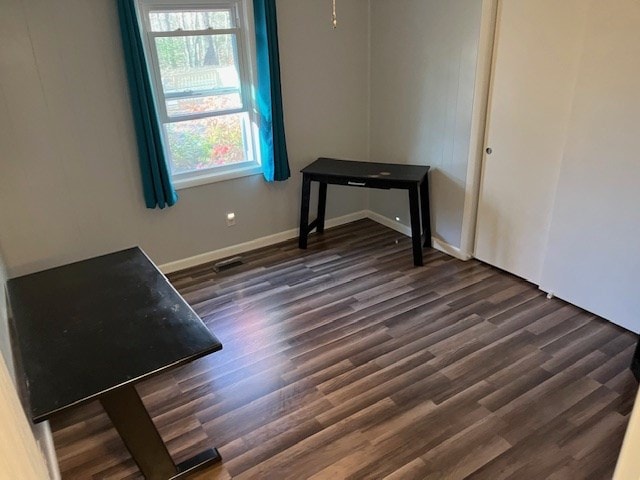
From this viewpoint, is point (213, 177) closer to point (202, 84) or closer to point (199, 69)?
point (202, 84)

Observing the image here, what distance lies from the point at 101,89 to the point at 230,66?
1000mm

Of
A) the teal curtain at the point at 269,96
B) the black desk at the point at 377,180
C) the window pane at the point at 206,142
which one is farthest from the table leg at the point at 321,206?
the window pane at the point at 206,142

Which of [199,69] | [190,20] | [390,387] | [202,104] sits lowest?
[390,387]

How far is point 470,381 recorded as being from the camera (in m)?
2.51

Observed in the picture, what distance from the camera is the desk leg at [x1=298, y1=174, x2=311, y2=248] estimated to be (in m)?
3.93

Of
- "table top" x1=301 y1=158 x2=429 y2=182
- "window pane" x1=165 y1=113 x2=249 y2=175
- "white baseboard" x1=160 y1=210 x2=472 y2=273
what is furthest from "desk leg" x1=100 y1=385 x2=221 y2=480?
"table top" x1=301 y1=158 x2=429 y2=182

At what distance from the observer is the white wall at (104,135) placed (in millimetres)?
2910

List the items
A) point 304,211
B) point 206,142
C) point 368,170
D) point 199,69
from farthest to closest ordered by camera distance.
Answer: point 304,211
point 368,170
point 206,142
point 199,69

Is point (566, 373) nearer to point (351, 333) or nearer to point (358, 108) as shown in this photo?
point (351, 333)

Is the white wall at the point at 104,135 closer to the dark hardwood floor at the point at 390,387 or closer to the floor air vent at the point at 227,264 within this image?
the floor air vent at the point at 227,264

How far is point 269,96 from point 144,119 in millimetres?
982

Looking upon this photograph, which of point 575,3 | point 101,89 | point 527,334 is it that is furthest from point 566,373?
point 101,89

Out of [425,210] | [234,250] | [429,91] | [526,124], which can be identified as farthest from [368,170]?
[234,250]

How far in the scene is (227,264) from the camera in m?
3.88
